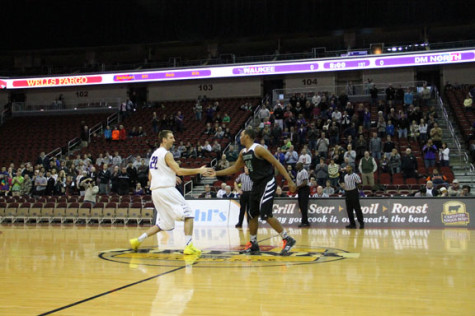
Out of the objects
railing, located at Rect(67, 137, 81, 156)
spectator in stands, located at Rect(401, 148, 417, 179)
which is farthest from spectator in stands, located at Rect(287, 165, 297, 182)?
railing, located at Rect(67, 137, 81, 156)

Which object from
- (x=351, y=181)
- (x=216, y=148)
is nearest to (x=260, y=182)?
(x=351, y=181)

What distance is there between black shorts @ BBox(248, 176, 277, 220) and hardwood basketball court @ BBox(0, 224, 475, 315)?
713 mm

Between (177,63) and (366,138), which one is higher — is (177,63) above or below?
above

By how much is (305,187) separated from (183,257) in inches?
323

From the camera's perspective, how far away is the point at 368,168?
1770cm

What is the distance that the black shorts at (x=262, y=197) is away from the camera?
7953mm

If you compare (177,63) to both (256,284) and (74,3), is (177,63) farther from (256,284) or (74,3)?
(256,284)

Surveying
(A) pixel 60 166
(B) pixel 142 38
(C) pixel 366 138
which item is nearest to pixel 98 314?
(C) pixel 366 138

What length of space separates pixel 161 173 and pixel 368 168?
11138 millimetres

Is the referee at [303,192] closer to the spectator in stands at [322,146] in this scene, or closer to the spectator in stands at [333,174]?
the spectator in stands at [333,174]

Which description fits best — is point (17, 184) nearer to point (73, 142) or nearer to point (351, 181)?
point (73, 142)

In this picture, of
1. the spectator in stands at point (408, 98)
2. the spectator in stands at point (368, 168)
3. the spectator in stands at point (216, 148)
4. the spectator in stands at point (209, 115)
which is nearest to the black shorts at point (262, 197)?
the spectator in stands at point (368, 168)

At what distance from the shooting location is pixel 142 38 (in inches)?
1276

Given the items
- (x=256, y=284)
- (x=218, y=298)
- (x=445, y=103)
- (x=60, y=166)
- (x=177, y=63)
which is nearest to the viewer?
(x=218, y=298)
